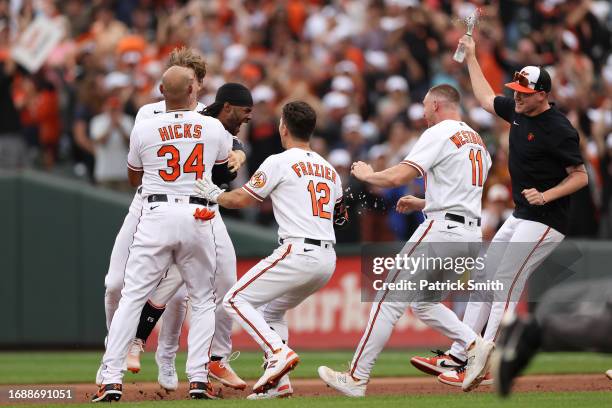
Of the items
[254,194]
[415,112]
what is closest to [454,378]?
[254,194]

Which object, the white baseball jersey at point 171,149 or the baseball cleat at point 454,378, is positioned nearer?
the white baseball jersey at point 171,149

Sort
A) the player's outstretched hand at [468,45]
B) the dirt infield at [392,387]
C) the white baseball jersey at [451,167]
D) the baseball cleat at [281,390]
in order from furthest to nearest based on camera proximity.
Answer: the player's outstretched hand at [468,45]
the dirt infield at [392,387]
the white baseball jersey at [451,167]
the baseball cleat at [281,390]

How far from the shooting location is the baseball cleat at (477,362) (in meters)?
8.36

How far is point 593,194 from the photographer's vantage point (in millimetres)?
14398

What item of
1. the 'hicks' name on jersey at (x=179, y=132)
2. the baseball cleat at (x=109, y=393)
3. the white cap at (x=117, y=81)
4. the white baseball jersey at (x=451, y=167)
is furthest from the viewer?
the white cap at (x=117, y=81)

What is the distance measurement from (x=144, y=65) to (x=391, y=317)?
351 inches

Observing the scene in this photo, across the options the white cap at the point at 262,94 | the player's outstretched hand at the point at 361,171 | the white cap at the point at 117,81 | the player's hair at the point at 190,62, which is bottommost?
the player's outstretched hand at the point at 361,171

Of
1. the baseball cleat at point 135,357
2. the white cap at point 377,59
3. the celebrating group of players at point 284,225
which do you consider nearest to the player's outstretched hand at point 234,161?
the celebrating group of players at point 284,225

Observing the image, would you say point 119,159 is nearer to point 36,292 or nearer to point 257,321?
point 36,292

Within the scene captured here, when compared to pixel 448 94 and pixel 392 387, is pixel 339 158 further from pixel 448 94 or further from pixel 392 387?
pixel 448 94

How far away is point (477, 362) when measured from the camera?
8383 mm

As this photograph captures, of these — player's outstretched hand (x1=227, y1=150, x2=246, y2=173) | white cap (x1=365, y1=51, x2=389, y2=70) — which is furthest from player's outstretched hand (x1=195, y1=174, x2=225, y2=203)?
white cap (x1=365, y1=51, x2=389, y2=70)

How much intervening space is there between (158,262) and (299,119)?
146 cm

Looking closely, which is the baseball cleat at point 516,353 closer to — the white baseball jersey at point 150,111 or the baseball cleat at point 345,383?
the baseball cleat at point 345,383
